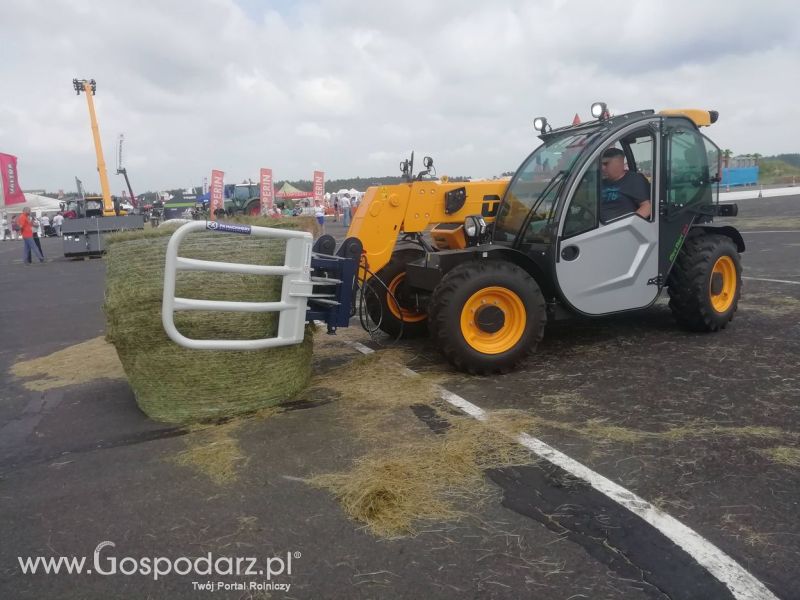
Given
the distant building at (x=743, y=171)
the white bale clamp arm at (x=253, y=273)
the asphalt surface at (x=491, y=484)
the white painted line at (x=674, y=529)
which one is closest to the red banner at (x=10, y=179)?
the asphalt surface at (x=491, y=484)

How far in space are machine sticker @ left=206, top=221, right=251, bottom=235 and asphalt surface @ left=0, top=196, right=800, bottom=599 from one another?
136 cm

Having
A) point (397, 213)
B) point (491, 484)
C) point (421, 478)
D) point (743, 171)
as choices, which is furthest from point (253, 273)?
point (743, 171)

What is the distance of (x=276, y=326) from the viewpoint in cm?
443

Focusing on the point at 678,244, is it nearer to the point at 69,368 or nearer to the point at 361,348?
the point at 361,348

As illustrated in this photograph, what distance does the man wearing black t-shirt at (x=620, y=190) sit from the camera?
5.52 m

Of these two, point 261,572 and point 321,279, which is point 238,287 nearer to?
point 321,279

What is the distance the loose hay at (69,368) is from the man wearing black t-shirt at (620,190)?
4845 mm

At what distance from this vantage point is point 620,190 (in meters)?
5.60

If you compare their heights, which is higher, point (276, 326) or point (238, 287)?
point (238, 287)

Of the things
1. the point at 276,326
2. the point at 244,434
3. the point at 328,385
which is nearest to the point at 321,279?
the point at 276,326

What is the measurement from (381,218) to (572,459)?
9.63 ft

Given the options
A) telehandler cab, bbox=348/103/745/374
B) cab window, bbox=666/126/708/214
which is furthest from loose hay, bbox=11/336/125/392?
cab window, bbox=666/126/708/214

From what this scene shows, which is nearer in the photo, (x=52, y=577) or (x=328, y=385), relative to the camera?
(x=52, y=577)

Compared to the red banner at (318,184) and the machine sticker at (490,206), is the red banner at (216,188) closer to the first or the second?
the red banner at (318,184)
